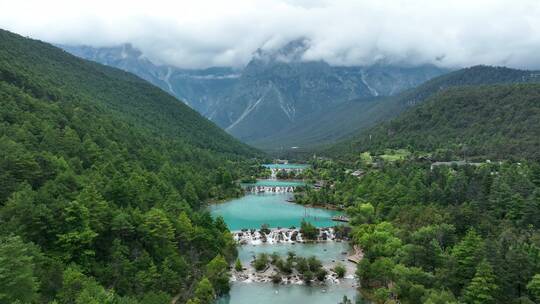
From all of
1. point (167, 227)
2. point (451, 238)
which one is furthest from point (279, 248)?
point (451, 238)

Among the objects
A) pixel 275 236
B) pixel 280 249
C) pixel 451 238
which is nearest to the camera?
pixel 451 238

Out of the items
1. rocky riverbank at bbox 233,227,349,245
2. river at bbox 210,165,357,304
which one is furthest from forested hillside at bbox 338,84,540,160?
rocky riverbank at bbox 233,227,349,245

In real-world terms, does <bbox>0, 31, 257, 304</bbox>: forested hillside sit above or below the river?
above

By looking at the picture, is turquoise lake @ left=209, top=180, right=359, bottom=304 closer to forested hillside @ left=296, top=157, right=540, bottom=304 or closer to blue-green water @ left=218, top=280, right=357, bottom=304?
blue-green water @ left=218, top=280, right=357, bottom=304

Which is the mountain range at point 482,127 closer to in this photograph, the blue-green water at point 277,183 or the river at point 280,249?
the blue-green water at point 277,183

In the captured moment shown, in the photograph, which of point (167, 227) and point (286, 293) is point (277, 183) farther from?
point (167, 227)

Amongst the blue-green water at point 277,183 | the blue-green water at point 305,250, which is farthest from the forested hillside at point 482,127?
the blue-green water at point 305,250
